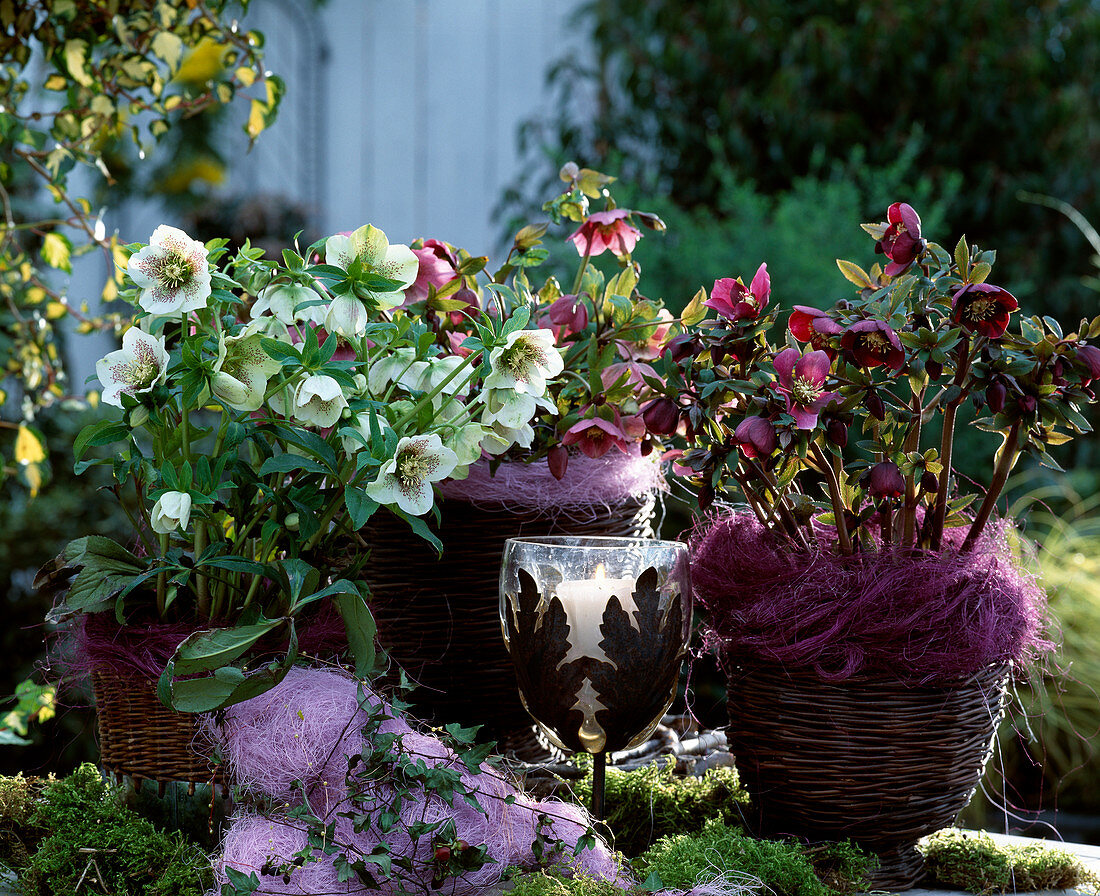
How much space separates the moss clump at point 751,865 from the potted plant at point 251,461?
23 cm

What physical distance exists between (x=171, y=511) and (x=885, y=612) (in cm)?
Answer: 45

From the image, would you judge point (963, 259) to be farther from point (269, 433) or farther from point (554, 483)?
point (269, 433)

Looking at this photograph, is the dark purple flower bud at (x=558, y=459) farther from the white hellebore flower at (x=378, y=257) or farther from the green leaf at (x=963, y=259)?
the green leaf at (x=963, y=259)

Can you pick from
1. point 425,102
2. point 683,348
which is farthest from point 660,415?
point 425,102

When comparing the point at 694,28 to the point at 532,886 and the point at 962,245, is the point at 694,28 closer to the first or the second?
the point at 962,245

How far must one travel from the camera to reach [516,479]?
0.77 metres

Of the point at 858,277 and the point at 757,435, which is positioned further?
the point at 858,277

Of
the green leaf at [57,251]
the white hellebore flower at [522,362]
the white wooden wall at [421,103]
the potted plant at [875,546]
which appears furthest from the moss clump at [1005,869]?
the white wooden wall at [421,103]

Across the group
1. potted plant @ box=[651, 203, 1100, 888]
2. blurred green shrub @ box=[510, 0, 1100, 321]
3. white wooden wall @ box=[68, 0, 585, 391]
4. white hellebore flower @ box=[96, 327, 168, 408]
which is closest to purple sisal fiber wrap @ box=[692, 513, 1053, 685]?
potted plant @ box=[651, 203, 1100, 888]

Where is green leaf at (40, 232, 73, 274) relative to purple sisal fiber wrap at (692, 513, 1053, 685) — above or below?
above

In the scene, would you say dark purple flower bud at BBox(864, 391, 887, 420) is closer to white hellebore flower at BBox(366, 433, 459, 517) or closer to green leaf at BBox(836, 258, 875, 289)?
green leaf at BBox(836, 258, 875, 289)

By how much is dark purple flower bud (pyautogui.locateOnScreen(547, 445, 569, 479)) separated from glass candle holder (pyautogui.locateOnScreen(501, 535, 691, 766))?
3.4 inches

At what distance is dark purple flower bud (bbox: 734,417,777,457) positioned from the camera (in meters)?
0.61

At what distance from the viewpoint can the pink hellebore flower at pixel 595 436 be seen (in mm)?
707
